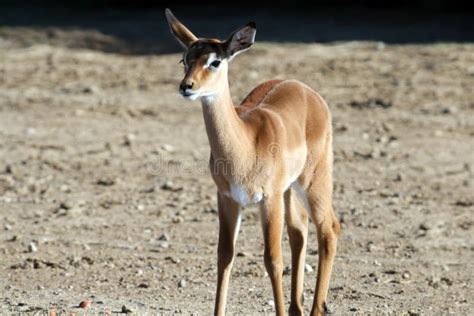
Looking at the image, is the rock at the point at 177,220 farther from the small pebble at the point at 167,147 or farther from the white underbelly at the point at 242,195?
the white underbelly at the point at 242,195

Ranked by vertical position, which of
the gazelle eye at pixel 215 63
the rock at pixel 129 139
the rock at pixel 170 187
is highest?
the gazelle eye at pixel 215 63

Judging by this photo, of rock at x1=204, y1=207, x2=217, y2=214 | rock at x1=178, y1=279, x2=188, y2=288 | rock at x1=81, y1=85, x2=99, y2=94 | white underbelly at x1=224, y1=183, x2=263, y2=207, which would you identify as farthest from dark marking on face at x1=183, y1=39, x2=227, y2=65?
rock at x1=81, y1=85, x2=99, y2=94

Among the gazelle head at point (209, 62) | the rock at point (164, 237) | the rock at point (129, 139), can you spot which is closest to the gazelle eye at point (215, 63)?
the gazelle head at point (209, 62)

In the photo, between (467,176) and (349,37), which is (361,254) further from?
(349,37)

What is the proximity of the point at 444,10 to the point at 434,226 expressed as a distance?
35.5ft

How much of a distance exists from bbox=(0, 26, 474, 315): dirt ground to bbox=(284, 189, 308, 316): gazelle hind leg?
474mm

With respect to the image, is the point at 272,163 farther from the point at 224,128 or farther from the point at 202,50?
the point at 202,50

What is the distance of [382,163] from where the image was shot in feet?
38.4

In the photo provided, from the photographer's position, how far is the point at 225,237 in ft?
22.4

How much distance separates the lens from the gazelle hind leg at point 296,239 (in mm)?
7258

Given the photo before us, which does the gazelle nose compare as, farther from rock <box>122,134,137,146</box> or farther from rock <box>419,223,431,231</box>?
rock <box>122,134,137,146</box>

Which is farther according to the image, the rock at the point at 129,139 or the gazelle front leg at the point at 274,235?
the rock at the point at 129,139

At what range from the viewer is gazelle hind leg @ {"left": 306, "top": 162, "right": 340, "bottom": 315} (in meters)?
7.19

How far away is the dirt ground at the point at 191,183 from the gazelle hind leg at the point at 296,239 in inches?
18.7
